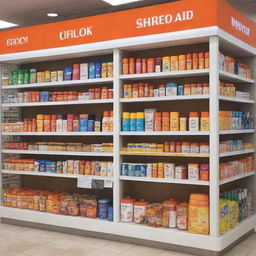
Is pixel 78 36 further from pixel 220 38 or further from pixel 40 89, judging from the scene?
pixel 220 38

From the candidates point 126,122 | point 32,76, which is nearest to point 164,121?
point 126,122

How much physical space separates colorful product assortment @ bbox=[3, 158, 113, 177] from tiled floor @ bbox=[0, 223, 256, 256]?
2.87 feet

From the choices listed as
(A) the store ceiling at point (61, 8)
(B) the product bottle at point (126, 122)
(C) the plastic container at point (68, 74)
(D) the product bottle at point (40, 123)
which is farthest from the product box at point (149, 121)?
(A) the store ceiling at point (61, 8)

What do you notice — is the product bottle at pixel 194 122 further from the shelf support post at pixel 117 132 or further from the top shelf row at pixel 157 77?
the shelf support post at pixel 117 132

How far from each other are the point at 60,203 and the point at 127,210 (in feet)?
3.56

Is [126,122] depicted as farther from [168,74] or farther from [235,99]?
[235,99]

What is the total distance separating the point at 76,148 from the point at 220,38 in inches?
94.6

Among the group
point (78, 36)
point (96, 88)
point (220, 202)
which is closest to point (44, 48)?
point (78, 36)

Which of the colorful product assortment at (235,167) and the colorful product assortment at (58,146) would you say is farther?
the colorful product assortment at (58,146)

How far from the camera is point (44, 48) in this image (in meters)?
5.55

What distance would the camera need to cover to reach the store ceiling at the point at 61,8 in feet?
21.6

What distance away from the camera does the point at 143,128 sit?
4918 millimetres

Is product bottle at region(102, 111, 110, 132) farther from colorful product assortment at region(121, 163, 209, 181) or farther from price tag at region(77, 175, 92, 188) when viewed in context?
price tag at region(77, 175, 92, 188)

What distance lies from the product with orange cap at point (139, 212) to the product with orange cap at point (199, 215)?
62cm
